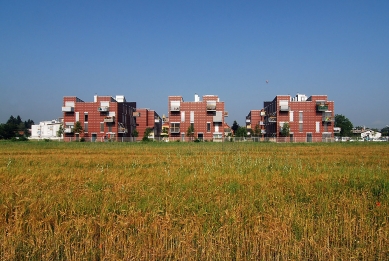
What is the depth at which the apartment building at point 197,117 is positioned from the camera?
261ft

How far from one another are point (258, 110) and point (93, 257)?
111 metres

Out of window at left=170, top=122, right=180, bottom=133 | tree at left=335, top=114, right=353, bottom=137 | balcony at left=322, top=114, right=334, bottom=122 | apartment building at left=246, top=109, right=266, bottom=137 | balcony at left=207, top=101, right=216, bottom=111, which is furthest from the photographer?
tree at left=335, top=114, right=353, bottom=137

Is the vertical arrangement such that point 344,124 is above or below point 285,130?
above

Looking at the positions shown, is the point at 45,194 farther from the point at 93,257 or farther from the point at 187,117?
the point at 187,117

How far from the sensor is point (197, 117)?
262ft

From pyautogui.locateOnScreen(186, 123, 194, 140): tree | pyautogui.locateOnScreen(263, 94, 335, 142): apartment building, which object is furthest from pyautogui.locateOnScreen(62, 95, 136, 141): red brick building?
pyautogui.locateOnScreen(263, 94, 335, 142): apartment building

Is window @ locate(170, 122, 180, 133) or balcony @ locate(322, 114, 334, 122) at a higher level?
balcony @ locate(322, 114, 334, 122)

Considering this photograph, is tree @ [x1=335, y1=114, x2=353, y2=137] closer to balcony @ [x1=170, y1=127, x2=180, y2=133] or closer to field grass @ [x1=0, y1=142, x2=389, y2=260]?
balcony @ [x1=170, y1=127, x2=180, y2=133]

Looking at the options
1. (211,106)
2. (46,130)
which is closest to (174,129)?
(211,106)

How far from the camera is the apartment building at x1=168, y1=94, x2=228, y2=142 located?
79.6m

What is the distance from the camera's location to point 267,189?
10.0 meters

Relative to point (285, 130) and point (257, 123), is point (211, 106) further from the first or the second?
point (257, 123)

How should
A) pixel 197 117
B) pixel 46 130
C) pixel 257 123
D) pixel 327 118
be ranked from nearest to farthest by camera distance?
pixel 327 118 → pixel 197 117 → pixel 257 123 → pixel 46 130

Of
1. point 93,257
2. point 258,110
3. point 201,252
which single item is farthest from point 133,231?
point 258,110
